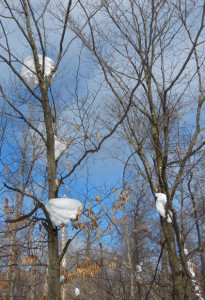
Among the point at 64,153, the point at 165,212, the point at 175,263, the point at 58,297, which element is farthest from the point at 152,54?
the point at 58,297

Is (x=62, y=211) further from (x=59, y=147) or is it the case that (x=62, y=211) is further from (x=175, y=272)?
(x=175, y=272)

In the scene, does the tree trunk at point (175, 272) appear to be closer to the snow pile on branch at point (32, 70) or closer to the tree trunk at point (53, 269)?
the tree trunk at point (53, 269)

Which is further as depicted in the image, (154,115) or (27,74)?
(154,115)

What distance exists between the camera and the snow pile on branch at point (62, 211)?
8.21ft

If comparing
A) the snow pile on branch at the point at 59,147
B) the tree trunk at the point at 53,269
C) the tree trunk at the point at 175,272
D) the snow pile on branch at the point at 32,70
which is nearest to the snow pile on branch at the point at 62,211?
the tree trunk at the point at 53,269

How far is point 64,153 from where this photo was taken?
10.3 ft

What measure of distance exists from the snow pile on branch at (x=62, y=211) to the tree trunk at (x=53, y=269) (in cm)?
17

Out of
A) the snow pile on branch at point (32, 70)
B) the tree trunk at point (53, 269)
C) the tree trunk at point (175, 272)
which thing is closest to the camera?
the tree trunk at point (53, 269)

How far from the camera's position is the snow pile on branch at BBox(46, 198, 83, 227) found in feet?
8.21

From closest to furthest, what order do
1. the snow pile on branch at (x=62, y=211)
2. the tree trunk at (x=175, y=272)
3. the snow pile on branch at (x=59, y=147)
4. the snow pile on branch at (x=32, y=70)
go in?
1. the snow pile on branch at (x=62, y=211)
2. the snow pile on branch at (x=59, y=147)
3. the tree trunk at (x=175, y=272)
4. the snow pile on branch at (x=32, y=70)

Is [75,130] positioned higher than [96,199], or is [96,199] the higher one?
[75,130]

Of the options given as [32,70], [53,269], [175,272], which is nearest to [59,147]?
[32,70]

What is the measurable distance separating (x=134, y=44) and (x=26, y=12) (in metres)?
1.73

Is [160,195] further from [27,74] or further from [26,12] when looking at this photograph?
[26,12]
